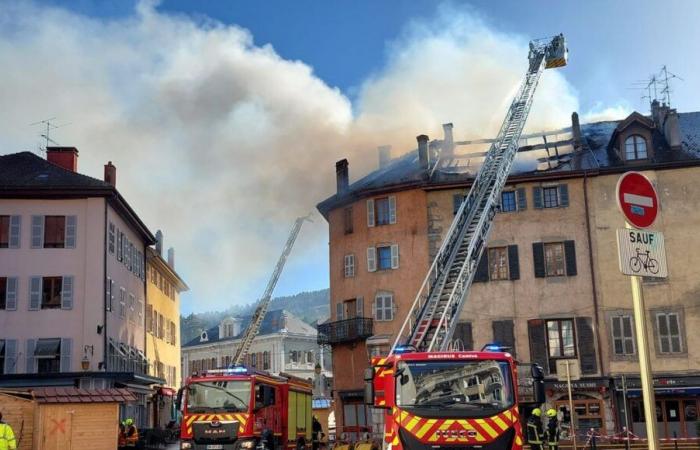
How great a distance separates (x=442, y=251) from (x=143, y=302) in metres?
26.6

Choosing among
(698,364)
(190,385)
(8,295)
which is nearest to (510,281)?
(698,364)

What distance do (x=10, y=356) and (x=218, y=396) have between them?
18.5 m

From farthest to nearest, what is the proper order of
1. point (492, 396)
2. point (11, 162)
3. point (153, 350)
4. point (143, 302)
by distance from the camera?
point (153, 350), point (143, 302), point (11, 162), point (492, 396)

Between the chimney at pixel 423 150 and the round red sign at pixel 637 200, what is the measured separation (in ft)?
109

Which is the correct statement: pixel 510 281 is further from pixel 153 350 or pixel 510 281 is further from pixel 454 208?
pixel 153 350

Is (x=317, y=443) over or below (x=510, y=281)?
below

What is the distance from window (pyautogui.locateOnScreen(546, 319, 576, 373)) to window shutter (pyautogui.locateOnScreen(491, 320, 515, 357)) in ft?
5.20

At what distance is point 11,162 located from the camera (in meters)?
38.9

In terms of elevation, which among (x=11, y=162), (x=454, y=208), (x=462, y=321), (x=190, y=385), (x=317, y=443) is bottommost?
(x=317, y=443)

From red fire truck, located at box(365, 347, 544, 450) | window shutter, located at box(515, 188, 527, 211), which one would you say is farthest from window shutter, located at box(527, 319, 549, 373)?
red fire truck, located at box(365, 347, 544, 450)

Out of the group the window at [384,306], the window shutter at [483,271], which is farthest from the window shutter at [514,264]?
the window at [384,306]

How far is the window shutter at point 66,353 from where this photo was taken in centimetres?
3456

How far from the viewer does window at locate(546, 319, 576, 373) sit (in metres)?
35.1

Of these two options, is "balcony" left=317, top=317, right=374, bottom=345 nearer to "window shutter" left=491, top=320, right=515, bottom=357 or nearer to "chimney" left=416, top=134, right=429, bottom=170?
"window shutter" left=491, top=320, right=515, bottom=357
